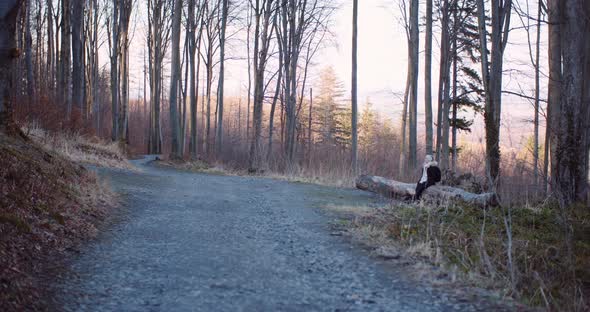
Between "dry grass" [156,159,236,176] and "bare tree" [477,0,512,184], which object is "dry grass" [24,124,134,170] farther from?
"bare tree" [477,0,512,184]

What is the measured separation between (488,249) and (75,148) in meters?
12.3

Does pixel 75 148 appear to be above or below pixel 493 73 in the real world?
below

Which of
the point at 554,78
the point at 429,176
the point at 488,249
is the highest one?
the point at 554,78

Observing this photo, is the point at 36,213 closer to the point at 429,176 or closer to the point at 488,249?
the point at 488,249

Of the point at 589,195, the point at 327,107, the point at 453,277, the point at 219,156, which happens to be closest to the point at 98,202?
the point at 453,277

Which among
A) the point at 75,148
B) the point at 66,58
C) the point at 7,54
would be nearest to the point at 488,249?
the point at 7,54

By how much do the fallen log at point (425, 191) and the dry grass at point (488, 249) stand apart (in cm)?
47

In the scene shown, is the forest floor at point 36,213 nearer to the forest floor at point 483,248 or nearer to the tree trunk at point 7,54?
the tree trunk at point 7,54

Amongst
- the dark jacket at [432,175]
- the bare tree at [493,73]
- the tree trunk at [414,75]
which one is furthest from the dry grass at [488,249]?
the tree trunk at [414,75]

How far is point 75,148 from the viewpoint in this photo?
14.3 meters

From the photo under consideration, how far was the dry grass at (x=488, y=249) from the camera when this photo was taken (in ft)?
14.9

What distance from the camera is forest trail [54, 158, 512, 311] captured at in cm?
379

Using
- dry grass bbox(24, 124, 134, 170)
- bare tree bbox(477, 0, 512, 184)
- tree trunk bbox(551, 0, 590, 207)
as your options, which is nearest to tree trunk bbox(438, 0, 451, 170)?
bare tree bbox(477, 0, 512, 184)

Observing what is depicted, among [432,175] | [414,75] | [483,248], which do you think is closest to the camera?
[483,248]
